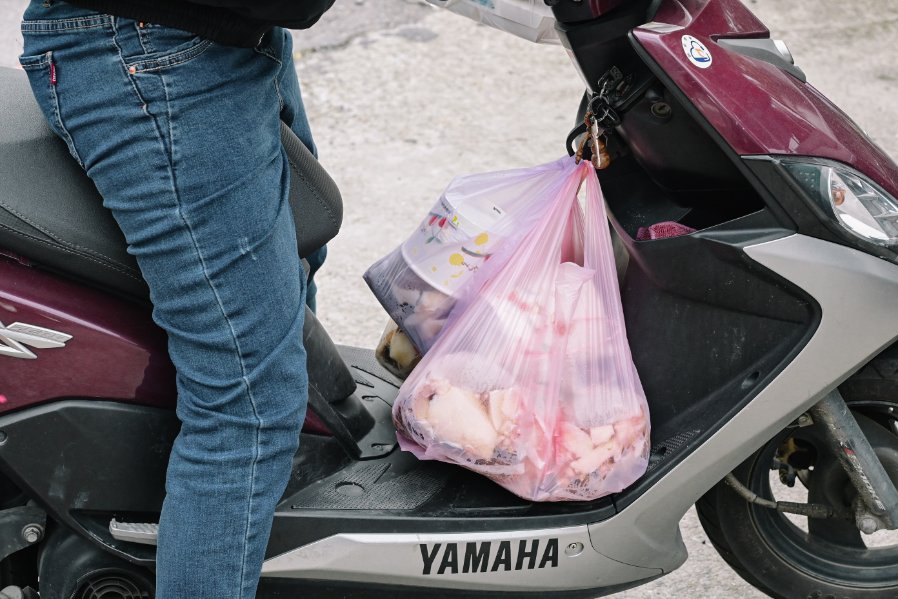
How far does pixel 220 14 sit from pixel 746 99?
0.74 metres

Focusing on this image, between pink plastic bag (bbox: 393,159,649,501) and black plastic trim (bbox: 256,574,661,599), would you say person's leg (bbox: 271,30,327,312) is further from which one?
black plastic trim (bbox: 256,574,661,599)

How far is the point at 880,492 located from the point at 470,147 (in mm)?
2434

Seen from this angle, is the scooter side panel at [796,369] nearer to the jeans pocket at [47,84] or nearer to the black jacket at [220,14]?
the black jacket at [220,14]

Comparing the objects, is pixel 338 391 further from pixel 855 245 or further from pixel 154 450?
pixel 855 245

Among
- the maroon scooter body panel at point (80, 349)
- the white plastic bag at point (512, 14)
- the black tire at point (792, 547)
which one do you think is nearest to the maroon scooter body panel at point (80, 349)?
the maroon scooter body panel at point (80, 349)

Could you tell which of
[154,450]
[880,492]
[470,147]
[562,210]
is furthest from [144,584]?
[470,147]

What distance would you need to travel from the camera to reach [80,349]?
1.54 meters

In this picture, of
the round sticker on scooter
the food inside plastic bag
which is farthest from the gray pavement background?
the round sticker on scooter

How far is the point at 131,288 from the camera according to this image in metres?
1.53

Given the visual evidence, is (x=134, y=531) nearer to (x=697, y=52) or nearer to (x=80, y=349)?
(x=80, y=349)

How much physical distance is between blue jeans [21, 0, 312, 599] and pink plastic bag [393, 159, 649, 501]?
272mm

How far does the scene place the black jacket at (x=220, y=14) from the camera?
4.27 feet

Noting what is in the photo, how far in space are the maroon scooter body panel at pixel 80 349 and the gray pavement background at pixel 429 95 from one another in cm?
138

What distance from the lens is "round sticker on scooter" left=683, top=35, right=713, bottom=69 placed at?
155cm
